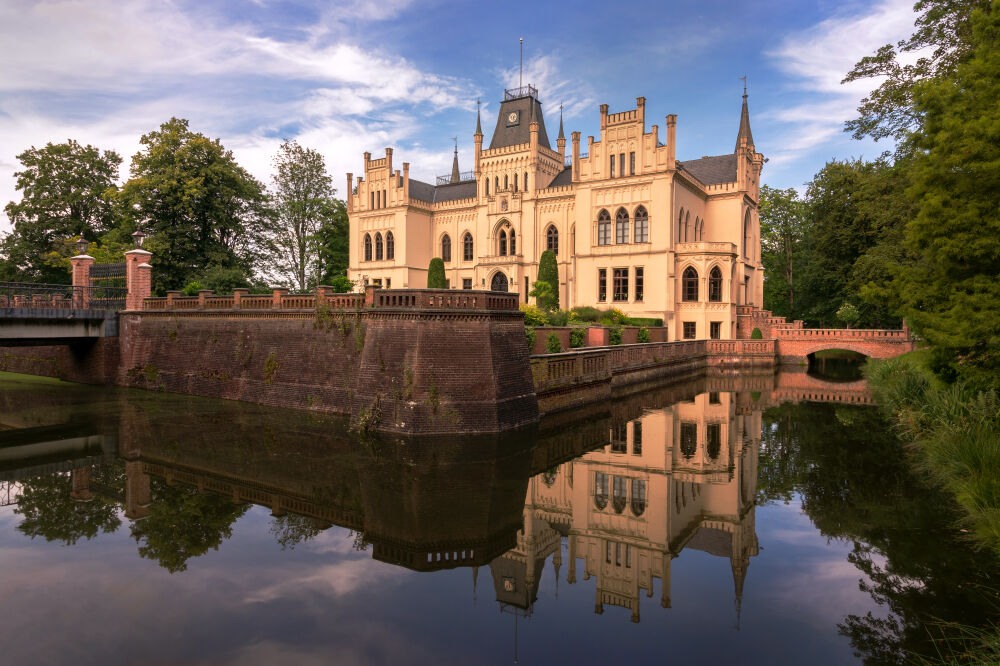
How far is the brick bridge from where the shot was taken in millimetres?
34688

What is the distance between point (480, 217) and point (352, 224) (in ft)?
34.4

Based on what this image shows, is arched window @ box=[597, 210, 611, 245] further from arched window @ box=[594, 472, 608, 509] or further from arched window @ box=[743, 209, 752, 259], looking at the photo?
arched window @ box=[594, 472, 608, 509]

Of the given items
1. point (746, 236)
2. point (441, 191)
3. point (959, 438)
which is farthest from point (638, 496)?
point (441, 191)

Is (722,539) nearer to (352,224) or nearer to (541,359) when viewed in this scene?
(541,359)

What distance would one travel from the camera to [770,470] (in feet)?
40.7

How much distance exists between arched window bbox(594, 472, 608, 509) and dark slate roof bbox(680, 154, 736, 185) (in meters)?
32.3

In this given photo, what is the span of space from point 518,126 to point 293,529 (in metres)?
36.8

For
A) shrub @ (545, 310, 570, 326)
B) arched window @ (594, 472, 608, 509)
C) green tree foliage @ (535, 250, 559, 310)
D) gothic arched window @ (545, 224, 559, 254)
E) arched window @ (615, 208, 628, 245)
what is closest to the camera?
arched window @ (594, 472, 608, 509)

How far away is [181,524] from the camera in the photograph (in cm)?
877

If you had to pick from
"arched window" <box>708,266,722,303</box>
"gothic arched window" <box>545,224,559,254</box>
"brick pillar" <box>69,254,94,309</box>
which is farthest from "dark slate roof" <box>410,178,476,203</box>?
"brick pillar" <box>69,254,94,309</box>

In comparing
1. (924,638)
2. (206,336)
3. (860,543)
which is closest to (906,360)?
(860,543)

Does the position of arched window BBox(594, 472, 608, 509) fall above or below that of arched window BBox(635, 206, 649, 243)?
below

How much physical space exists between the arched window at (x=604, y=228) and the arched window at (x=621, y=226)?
1.72 feet

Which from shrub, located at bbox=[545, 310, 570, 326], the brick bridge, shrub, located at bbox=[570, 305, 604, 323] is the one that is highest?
shrub, located at bbox=[570, 305, 604, 323]
